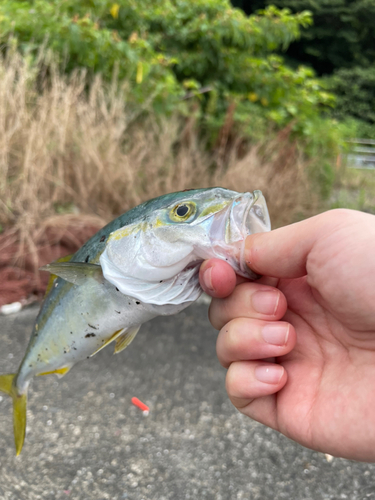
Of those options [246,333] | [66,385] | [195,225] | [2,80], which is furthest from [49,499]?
[2,80]

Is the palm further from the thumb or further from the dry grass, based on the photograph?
the dry grass

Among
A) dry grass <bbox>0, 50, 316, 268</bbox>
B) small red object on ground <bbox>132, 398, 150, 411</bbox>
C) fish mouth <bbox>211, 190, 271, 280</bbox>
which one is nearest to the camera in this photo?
fish mouth <bbox>211, 190, 271, 280</bbox>

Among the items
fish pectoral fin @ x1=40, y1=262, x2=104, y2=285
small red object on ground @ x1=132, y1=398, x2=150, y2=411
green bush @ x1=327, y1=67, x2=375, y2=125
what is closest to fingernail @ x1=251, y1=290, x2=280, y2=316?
fish pectoral fin @ x1=40, y1=262, x2=104, y2=285

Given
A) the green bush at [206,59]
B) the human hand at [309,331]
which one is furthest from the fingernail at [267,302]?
the green bush at [206,59]

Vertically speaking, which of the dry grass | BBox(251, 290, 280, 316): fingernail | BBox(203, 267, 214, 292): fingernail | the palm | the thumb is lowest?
the dry grass

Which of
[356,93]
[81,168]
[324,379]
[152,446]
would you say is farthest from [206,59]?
[356,93]

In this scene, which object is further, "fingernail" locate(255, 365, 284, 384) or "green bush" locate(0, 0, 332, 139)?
"green bush" locate(0, 0, 332, 139)

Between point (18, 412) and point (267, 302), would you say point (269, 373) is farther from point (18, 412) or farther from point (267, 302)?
point (18, 412)

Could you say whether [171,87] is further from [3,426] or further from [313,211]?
[3,426]
